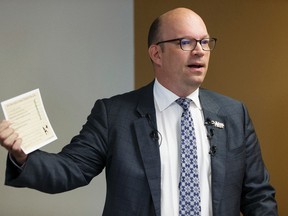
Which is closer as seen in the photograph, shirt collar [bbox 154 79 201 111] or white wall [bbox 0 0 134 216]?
shirt collar [bbox 154 79 201 111]

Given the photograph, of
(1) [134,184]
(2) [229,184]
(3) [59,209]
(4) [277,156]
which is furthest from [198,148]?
(3) [59,209]

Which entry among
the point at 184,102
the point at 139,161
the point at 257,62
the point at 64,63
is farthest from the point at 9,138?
the point at 257,62

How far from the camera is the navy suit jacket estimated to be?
152 centimetres

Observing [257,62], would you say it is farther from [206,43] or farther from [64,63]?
[64,63]

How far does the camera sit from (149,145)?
1.57m

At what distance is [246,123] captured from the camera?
69.4 inches

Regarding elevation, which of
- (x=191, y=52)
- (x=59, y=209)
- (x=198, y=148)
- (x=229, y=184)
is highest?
(x=191, y=52)

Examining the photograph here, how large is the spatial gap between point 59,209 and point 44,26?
3.92ft

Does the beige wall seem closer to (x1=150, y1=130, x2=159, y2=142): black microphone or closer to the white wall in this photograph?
the white wall

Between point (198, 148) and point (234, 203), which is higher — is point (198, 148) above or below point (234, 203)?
above

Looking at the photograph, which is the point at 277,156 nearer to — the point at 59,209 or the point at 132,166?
the point at 132,166

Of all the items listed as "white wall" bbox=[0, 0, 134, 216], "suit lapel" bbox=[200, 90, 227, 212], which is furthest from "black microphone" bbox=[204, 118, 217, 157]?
"white wall" bbox=[0, 0, 134, 216]

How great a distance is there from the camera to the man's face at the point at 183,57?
64.4 inches

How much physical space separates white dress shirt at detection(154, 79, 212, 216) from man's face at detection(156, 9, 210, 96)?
57mm
